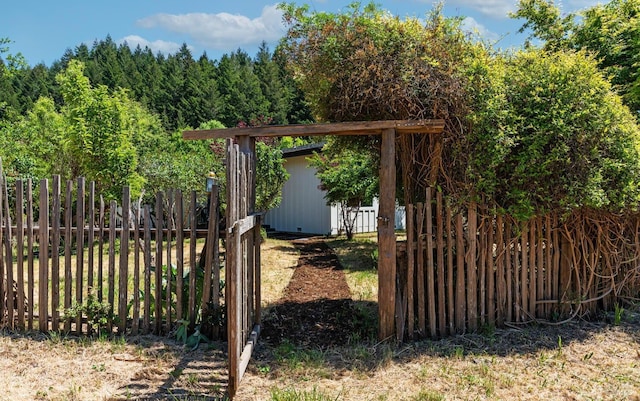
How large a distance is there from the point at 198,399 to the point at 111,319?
194cm

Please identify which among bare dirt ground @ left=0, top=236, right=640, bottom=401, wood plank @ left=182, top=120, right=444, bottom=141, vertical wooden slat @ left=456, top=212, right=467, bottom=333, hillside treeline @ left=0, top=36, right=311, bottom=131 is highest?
hillside treeline @ left=0, top=36, right=311, bottom=131

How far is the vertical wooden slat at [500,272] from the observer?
5.29 meters

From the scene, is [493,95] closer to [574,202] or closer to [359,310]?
[574,202]

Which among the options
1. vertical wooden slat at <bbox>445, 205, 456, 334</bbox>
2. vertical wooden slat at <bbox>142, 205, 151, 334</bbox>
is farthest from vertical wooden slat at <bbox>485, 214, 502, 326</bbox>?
vertical wooden slat at <bbox>142, 205, 151, 334</bbox>

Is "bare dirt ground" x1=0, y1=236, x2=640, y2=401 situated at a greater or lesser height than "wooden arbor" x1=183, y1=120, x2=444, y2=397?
lesser

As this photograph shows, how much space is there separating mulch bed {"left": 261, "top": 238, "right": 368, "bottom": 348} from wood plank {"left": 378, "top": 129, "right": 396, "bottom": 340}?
1.87 ft

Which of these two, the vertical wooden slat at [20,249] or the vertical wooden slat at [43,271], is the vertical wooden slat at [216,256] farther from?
the vertical wooden slat at [20,249]

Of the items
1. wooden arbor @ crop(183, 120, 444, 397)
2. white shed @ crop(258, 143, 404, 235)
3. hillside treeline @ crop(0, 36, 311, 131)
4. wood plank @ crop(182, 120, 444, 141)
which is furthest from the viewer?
hillside treeline @ crop(0, 36, 311, 131)

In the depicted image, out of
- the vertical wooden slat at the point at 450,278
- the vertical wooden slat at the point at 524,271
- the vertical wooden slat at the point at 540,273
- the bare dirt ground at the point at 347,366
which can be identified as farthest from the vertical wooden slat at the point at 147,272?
the vertical wooden slat at the point at 540,273

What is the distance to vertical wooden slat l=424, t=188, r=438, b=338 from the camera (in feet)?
16.5

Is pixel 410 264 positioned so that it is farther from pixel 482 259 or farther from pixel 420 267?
pixel 482 259

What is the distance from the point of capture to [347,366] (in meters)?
4.47

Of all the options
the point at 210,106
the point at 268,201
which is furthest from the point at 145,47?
the point at 268,201

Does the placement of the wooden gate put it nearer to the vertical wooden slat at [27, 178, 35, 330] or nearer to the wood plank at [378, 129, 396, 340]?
the wood plank at [378, 129, 396, 340]
